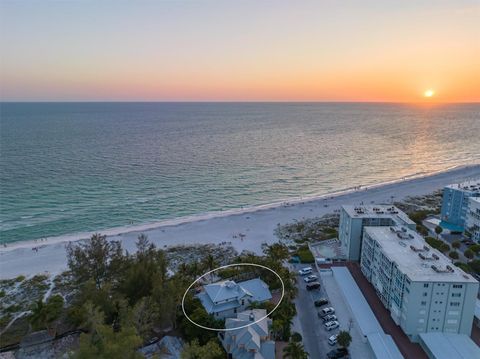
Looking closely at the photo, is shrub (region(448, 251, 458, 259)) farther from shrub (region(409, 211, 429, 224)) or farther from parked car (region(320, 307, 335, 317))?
parked car (region(320, 307, 335, 317))

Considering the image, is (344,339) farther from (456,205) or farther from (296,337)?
(456,205)

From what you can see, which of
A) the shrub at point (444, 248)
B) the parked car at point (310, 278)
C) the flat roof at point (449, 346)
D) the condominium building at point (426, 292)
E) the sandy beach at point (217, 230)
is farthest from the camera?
the sandy beach at point (217, 230)

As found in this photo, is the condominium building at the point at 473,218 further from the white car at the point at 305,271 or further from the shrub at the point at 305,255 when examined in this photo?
the white car at the point at 305,271

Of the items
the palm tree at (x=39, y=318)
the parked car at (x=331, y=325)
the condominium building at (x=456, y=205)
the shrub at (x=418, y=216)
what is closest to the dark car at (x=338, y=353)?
the parked car at (x=331, y=325)

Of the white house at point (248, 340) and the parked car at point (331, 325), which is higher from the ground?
the white house at point (248, 340)

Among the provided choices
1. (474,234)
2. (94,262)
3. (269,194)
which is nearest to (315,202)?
(269,194)

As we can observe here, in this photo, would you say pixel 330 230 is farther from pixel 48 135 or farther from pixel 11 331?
pixel 48 135

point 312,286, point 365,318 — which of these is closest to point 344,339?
point 365,318
